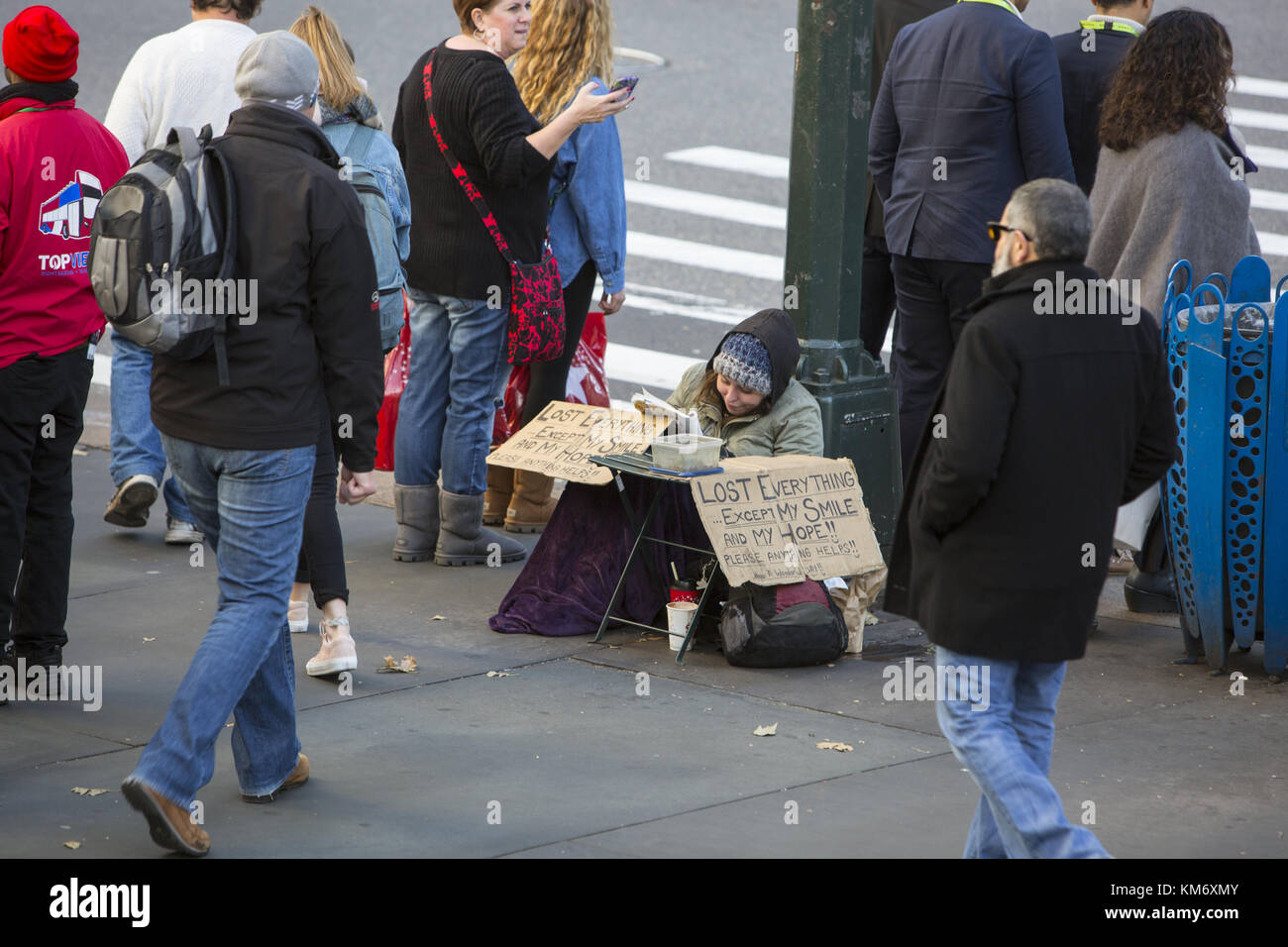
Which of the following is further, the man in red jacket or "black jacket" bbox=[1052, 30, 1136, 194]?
"black jacket" bbox=[1052, 30, 1136, 194]

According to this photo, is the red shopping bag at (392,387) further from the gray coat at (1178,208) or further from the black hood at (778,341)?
the gray coat at (1178,208)

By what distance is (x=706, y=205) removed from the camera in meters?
14.2

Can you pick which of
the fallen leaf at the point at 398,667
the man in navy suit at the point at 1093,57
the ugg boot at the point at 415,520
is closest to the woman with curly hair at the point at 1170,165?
the man in navy suit at the point at 1093,57

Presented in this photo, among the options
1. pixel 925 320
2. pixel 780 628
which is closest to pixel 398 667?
pixel 780 628

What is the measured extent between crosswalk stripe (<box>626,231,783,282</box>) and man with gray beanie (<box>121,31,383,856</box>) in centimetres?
797

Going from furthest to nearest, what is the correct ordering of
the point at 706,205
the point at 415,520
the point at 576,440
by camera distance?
the point at 706,205
the point at 415,520
the point at 576,440

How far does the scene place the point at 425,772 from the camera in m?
5.25

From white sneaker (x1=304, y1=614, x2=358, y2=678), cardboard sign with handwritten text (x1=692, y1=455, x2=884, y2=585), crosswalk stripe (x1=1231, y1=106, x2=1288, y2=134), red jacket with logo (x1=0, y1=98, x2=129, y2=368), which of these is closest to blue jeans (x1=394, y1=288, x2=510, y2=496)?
cardboard sign with handwritten text (x1=692, y1=455, x2=884, y2=585)

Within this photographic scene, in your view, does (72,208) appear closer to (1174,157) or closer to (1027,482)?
(1027,482)

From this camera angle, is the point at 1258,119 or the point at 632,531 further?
the point at 1258,119

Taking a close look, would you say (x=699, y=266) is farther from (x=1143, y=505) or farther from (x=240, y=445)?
(x=240, y=445)

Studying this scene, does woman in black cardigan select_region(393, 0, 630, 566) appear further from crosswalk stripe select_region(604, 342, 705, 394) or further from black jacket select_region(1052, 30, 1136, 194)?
crosswalk stripe select_region(604, 342, 705, 394)

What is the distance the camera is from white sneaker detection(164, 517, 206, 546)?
7.72 meters

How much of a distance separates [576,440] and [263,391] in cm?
241
